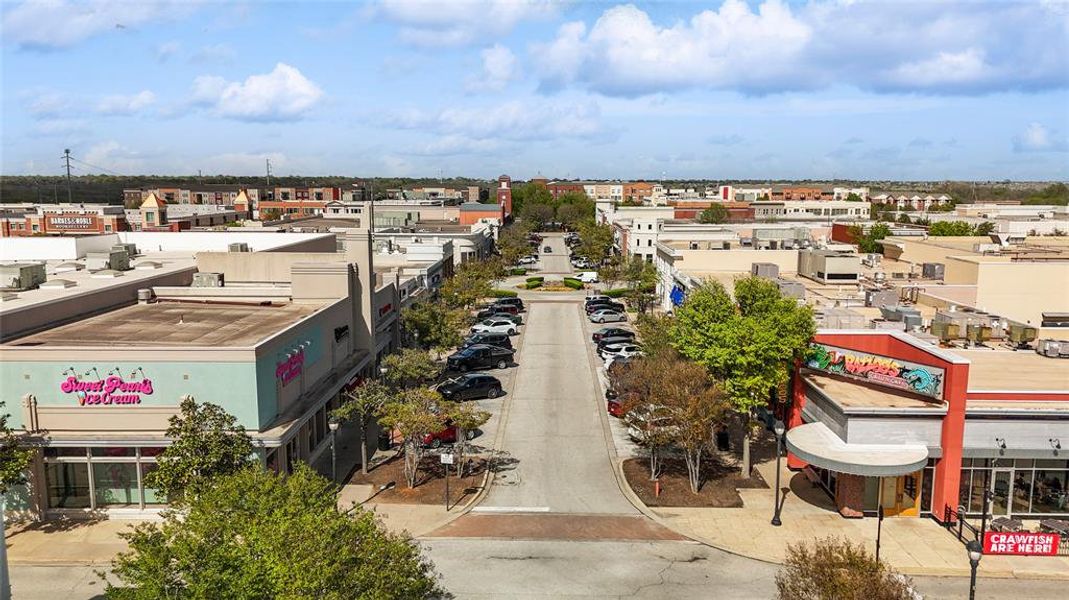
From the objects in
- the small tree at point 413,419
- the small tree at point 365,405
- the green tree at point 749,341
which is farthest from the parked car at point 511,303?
the small tree at point 413,419

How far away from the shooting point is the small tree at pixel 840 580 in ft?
45.4

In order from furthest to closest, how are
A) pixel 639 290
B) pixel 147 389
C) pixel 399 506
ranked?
pixel 639 290
pixel 399 506
pixel 147 389

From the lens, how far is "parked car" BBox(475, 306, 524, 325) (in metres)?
60.6

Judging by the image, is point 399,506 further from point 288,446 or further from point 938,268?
point 938,268

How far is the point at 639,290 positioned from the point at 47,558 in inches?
1958

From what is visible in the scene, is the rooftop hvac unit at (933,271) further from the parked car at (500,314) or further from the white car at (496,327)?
the parked car at (500,314)

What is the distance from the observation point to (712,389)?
27.2 m

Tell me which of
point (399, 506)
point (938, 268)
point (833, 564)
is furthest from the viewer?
point (938, 268)

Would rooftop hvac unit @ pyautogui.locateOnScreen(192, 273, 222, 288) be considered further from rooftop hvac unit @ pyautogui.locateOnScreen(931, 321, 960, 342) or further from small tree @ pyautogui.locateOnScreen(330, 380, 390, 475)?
rooftop hvac unit @ pyautogui.locateOnScreen(931, 321, 960, 342)

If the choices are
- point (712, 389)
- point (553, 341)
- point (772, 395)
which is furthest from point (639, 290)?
point (712, 389)

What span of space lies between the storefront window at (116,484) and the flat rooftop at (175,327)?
13.2 feet

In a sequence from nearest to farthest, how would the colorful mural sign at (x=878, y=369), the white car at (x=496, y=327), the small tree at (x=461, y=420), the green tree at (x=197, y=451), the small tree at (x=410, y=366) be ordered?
1. the green tree at (x=197, y=451)
2. the colorful mural sign at (x=878, y=369)
3. the small tree at (x=461, y=420)
4. the small tree at (x=410, y=366)
5. the white car at (x=496, y=327)

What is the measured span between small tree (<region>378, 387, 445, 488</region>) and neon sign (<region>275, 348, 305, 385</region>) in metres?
3.48

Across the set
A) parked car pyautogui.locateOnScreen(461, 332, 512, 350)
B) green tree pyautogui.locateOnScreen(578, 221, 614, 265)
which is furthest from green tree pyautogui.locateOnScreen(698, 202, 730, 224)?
parked car pyautogui.locateOnScreen(461, 332, 512, 350)
